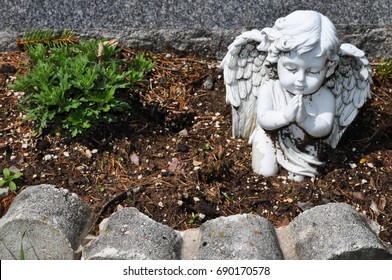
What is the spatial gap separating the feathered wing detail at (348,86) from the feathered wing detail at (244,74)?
32 centimetres

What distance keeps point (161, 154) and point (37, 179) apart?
1.90ft

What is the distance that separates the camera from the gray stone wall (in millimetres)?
4008

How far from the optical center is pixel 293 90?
10.4ft

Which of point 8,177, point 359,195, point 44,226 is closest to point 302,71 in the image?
point 359,195

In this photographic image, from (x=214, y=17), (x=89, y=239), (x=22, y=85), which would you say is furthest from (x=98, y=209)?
(x=214, y=17)

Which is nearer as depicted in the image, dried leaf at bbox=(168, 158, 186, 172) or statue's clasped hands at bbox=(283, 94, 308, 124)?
statue's clasped hands at bbox=(283, 94, 308, 124)

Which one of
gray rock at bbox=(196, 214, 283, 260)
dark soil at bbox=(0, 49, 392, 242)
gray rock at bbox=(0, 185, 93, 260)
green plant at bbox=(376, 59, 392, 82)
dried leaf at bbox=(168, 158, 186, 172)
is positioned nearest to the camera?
gray rock at bbox=(196, 214, 283, 260)

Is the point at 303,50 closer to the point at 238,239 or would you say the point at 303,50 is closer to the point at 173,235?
the point at 238,239

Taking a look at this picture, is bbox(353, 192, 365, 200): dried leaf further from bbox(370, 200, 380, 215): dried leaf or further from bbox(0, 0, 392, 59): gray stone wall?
bbox(0, 0, 392, 59): gray stone wall

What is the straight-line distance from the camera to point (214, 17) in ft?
13.3

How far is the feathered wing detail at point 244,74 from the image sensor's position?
333 centimetres

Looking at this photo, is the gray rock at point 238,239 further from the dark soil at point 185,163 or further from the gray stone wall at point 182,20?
the gray stone wall at point 182,20

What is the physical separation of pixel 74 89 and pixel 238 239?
1.15m

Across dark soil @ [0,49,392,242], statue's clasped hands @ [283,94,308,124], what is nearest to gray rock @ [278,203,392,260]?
dark soil @ [0,49,392,242]
